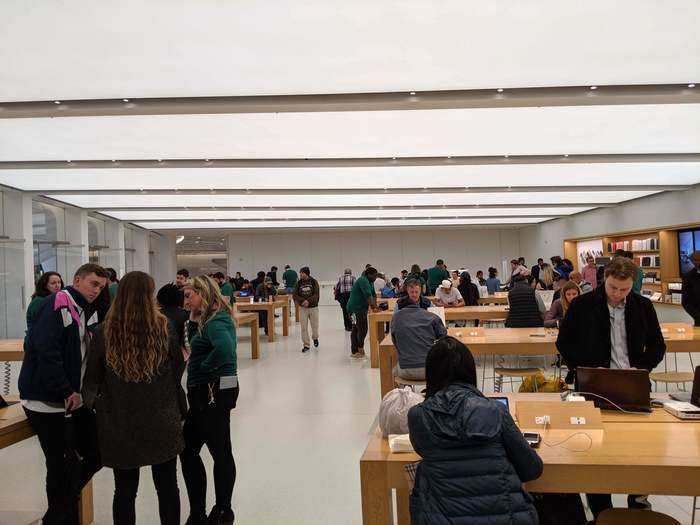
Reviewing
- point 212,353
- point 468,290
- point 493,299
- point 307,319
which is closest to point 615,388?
point 212,353

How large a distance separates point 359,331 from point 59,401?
6.82 metres

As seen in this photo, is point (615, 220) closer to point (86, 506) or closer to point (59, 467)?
point (86, 506)

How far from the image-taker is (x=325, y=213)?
669 inches

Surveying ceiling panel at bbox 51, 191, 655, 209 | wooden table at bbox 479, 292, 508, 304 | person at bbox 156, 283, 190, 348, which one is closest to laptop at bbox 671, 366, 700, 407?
person at bbox 156, 283, 190, 348

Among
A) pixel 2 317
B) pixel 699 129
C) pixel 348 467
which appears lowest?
pixel 348 467

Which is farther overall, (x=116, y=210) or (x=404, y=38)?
(x=116, y=210)

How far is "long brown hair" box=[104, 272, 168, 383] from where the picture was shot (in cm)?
255

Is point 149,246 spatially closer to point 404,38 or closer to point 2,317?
point 2,317

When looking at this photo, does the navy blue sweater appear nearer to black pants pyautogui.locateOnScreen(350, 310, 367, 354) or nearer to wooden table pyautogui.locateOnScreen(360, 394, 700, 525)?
wooden table pyautogui.locateOnScreen(360, 394, 700, 525)

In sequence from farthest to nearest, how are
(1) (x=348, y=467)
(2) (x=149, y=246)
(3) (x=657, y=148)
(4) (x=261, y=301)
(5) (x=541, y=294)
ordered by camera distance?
(2) (x=149, y=246) < (4) (x=261, y=301) < (3) (x=657, y=148) < (5) (x=541, y=294) < (1) (x=348, y=467)

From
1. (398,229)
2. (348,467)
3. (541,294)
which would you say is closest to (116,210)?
(398,229)

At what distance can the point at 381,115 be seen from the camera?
22.6 feet

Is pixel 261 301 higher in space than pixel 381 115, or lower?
lower

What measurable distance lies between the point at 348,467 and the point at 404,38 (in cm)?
342
